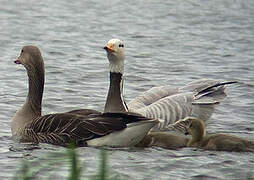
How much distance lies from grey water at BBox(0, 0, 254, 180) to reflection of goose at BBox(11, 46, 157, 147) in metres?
0.14

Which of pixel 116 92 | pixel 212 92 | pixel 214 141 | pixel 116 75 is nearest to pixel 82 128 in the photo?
pixel 116 92

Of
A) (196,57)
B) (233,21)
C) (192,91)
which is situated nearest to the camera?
(192,91)

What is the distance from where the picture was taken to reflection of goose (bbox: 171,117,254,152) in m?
9.85

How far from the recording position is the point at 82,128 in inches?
393

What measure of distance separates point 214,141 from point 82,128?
1.57 meters

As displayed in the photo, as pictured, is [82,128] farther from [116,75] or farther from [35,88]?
[116,75]

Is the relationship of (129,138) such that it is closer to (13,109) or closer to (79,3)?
(13,109)

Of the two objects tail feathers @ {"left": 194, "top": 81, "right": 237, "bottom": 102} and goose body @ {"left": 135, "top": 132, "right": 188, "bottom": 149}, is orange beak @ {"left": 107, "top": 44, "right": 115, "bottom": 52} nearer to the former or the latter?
goose body @ {"left": 135, "top": 132, "right": 188, "bottom": 149}

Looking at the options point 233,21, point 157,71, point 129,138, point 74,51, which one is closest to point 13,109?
point 129,138

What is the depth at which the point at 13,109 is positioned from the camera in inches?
484

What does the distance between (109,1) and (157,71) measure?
31.0ft

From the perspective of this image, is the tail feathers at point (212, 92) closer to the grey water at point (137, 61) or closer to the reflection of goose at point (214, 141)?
the grey water at point (137, 61)

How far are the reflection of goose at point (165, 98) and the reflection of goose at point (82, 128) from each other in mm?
948

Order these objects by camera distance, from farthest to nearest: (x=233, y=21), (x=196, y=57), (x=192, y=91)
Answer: (x=233, y=21)
(x=196, y=57)
(x=192, y=91)
